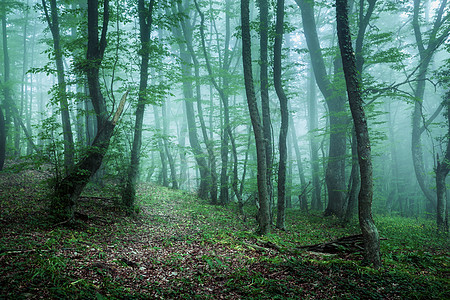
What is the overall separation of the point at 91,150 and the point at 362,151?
254 inches

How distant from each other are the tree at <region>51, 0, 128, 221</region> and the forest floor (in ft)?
1.64

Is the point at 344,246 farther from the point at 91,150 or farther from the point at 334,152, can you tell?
the point at 334,152

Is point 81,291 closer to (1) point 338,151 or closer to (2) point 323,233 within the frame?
(2) point 323,233

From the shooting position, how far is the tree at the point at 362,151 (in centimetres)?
444

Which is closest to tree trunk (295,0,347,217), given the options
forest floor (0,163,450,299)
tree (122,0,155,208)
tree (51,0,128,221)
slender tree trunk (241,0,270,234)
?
forest floor (0,163,450,299)

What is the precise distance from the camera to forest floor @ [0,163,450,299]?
3539mm

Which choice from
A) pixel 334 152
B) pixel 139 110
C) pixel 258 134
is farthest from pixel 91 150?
pixel 334 152

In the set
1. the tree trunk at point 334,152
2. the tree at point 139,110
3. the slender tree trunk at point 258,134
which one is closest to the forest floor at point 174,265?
the slender tree trunk at point 258,134

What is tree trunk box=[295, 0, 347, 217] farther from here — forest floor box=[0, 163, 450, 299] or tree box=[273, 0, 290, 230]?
forest floor box=[0, 163, 450, 299]

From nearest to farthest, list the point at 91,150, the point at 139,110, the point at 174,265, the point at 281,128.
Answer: the point at 174,265, the point at 91,150, the point at 281,128, the point at 139,110

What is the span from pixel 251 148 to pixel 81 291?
1153cm

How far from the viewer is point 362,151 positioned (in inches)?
179

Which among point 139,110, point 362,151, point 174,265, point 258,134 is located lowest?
point 174,265

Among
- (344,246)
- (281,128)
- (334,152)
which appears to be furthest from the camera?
(334,152)
